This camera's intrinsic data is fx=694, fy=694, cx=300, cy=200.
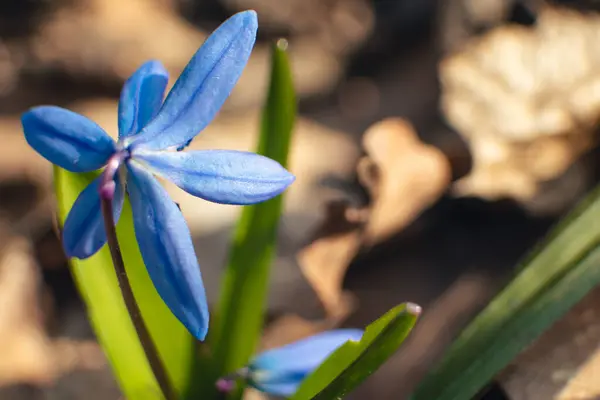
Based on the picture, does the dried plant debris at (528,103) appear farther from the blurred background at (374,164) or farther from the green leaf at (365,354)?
the green leaf at (365,354)

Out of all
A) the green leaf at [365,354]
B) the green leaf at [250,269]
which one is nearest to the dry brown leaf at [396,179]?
the green leaf at [250,269]

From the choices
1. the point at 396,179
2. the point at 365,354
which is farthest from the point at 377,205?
the point at 365,354

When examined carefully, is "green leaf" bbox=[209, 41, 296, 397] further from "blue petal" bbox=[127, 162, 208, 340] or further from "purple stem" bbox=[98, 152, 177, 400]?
"blue petal" bbox=[127, 162, 208, 340]

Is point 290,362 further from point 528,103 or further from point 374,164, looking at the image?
point 528,103

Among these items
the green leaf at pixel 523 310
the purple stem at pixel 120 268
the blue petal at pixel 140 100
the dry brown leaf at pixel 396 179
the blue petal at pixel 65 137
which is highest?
the dry brown leaf at pixel 396 179

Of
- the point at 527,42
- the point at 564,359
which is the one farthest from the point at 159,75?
the point at 527,42

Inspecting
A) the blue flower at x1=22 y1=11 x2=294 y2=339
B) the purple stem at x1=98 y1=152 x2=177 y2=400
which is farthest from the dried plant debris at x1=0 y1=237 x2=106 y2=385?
the blue flower at x1=22 y1=11 x2=294 y2=339

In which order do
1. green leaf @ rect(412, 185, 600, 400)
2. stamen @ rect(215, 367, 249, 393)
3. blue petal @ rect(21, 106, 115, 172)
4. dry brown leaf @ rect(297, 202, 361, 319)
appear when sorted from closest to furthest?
blue petal @ rect(21, 106, 115, 172) → green leaf @ rect(412, 185, 600, 400) → stamen @ rect(215, 367, 249, 393) → dry brown leaf @ rect(297, 202, 361, 319)

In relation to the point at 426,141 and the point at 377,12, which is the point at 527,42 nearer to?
the point at 426,141
